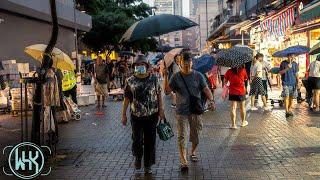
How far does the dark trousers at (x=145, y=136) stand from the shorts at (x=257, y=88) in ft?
26.5

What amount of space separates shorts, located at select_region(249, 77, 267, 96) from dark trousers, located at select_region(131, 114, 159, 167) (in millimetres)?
8063

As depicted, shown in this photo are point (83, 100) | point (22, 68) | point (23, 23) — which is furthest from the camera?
point (23, 23)

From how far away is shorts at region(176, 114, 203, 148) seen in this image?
8.02m

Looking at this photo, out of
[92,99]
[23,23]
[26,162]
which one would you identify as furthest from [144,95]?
[23,23]

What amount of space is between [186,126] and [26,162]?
2.40 m

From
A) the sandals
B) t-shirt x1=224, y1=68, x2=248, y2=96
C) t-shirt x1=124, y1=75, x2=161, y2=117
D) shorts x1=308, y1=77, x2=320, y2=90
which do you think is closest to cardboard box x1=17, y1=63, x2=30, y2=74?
t-shirt x1=224, y1=68, x2=248, y2=96

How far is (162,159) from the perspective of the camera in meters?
8.84

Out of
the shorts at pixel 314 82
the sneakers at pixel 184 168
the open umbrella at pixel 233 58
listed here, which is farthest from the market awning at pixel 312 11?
the sneakers at pixel 184 168

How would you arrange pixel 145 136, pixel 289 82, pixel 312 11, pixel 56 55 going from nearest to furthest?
pixel 145 136, pixel 56 55, pixel 312 11, pixel 289 82

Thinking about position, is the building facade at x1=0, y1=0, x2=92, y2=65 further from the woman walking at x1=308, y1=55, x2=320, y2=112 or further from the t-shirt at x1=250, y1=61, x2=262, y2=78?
the woman walking at x1=308, y1=55, x2=320, y2=112

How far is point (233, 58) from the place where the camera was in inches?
467

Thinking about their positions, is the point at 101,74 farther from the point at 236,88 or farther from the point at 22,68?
the point at 236,88

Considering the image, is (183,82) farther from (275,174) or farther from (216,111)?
(216,111)

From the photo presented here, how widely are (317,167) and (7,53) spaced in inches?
624
